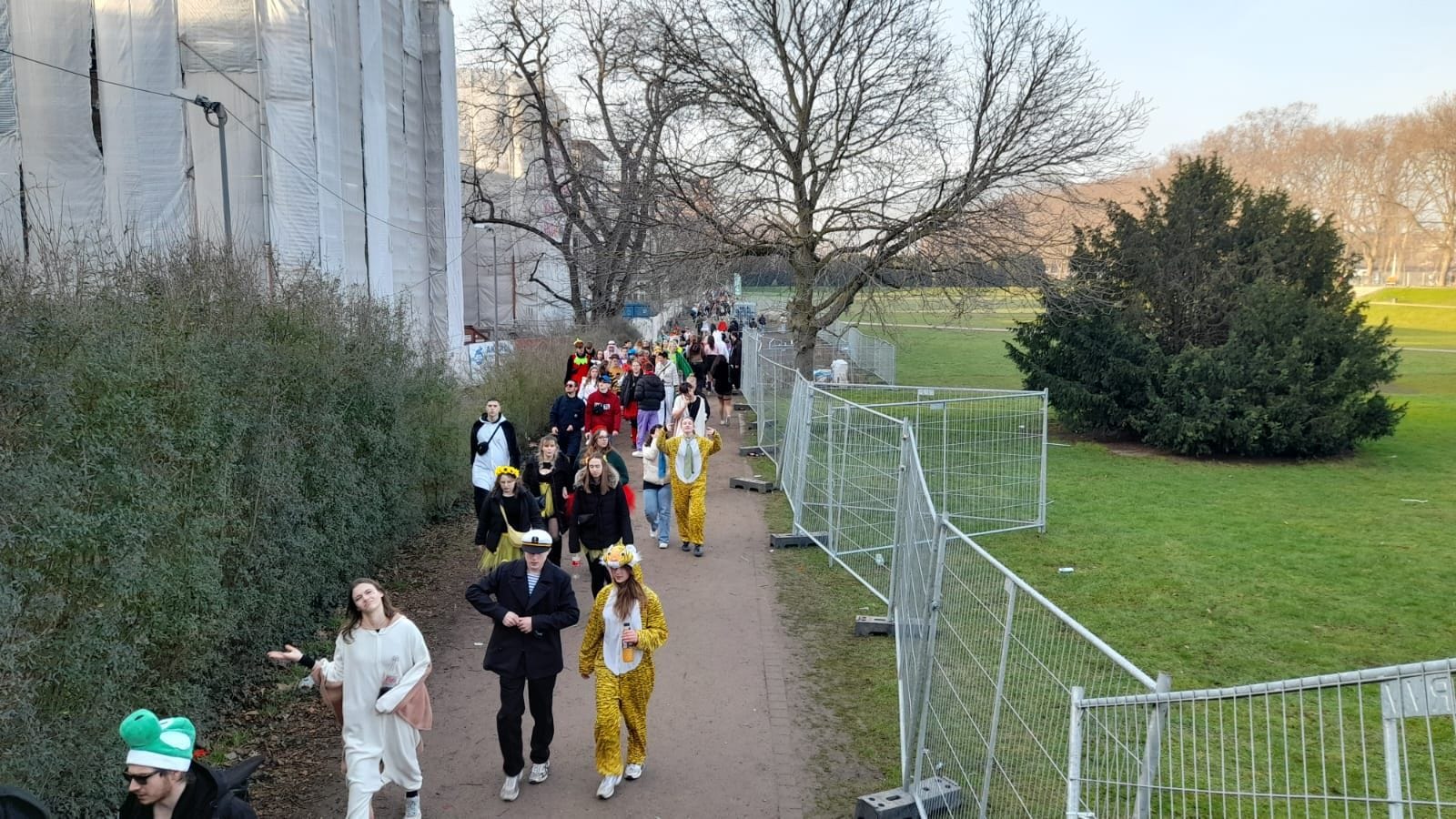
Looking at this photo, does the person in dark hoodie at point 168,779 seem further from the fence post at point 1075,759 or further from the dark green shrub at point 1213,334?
the dark green shrub at point 1213,334

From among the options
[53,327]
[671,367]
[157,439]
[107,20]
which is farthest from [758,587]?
[107,20]

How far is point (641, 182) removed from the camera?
79.9 ft

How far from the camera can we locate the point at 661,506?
11.9 m

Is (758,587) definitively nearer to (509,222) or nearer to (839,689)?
(839,689)

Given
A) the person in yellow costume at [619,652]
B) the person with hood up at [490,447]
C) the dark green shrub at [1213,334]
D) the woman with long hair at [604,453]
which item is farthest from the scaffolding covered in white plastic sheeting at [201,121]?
the dark green shrub at [1213,334]

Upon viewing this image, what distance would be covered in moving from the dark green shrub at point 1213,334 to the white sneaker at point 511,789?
46.9ft

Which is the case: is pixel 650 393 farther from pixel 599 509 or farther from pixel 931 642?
pixel 931 642

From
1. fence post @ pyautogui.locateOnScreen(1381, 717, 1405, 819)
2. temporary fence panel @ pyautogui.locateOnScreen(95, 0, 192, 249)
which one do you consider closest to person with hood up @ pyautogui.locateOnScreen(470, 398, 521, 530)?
temporary fence panel @ pyautogui.locateOnScreen(95, 0, 192, 249)

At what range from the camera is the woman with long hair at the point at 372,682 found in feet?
17.5

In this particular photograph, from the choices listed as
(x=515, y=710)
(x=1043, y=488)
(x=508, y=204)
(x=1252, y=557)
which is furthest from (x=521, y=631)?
(x=508, y=204)

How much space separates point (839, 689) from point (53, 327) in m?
5.53

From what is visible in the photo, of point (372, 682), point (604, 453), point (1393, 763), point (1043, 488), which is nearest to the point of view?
point (1393, 763)

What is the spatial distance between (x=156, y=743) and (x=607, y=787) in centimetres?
284

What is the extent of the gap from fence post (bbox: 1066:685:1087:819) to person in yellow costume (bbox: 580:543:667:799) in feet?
10.4
